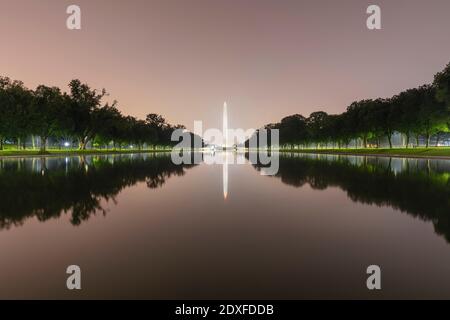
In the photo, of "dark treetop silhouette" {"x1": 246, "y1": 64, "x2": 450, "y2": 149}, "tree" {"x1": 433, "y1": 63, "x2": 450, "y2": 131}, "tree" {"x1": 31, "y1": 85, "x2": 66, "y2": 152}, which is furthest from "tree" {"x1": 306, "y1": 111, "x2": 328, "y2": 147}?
"tree" {"x1": 31, "y1": 85, "x2": 66, "y2": 152}

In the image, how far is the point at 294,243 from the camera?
28.2 ft

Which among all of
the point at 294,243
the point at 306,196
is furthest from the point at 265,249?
the point at 306,196

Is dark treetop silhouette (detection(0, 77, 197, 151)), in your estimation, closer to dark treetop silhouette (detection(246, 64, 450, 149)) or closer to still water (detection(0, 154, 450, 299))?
still water (detection(0, 154, 450, 299))

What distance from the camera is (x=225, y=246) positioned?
8297 millimetres

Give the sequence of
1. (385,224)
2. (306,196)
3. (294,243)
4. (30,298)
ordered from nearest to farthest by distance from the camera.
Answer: (30,298) < (294,243) < (385,224) < (306,196)

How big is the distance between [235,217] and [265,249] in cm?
381

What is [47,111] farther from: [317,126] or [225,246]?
[317,126]

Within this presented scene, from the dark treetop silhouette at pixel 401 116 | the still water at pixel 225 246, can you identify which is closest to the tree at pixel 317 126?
the dark treetop silhouette at pixel 401 116

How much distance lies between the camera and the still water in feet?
19.7

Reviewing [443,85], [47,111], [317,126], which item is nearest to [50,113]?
[47,111]

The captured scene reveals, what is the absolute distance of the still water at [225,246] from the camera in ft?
19.7

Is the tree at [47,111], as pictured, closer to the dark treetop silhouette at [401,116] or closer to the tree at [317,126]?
the dark treetop silhouette at [401,116]
